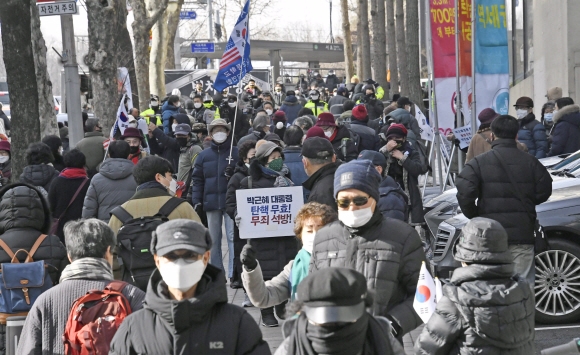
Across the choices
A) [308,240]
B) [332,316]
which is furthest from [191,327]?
[308,240]

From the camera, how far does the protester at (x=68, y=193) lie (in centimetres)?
939

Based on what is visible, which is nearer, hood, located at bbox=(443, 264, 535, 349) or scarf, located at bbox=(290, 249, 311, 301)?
hood, located at bbox=(443, 264, 535, 349)

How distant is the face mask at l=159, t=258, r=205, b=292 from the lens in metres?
3.94

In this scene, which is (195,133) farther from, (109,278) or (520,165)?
(109,278)

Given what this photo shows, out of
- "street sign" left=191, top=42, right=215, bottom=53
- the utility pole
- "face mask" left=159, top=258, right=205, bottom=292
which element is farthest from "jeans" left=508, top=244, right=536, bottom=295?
"street sign" left=191, top=42, right=215, bottom=53

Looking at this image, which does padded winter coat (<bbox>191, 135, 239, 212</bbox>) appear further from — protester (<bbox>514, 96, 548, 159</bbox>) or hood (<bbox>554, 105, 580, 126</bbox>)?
hood (<bbox>554, 105, 580, 126</bbox>)

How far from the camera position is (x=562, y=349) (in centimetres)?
427

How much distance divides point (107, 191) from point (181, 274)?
4760 millimetres

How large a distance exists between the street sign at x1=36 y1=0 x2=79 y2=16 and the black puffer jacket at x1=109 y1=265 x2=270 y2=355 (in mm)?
9407

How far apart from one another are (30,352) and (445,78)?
10.0 m

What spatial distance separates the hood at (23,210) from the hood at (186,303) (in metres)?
2.35

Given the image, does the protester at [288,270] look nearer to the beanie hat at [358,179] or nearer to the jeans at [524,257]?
the beanie hat at [358,179]

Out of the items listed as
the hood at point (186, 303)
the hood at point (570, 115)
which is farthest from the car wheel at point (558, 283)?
the hood at point (186, 303)

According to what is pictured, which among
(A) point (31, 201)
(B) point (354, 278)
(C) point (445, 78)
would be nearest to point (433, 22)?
(C) point (445, 78)
